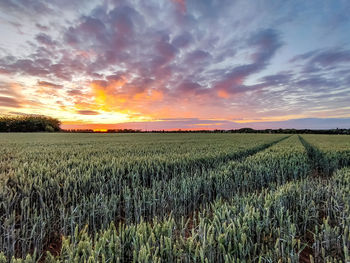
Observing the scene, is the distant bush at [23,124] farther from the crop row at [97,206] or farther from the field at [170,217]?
the crop row at [97,206]

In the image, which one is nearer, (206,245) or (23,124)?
(206,245)

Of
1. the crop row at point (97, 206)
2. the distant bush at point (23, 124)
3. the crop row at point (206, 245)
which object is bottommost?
the crop row at point (97, 206)

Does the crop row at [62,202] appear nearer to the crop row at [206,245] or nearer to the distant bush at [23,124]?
the crop row at [206,245]

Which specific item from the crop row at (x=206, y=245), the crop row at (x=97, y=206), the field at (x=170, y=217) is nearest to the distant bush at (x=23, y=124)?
the field at (x=170, y=217)

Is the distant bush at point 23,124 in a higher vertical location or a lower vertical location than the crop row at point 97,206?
higher

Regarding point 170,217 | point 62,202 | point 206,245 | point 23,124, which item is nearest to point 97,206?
point 62,202

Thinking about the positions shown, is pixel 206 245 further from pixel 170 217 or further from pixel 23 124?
pixel 23 124

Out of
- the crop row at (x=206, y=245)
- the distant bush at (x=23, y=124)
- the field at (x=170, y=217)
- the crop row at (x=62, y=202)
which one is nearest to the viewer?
the crop row at (x=206, y=245)

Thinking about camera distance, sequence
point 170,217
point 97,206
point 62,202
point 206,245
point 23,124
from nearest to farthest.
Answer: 1. point 206,245
2. point 170,217
3. point 97,206
4. point 62,202
5. point 23,124

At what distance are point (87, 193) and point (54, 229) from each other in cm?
134

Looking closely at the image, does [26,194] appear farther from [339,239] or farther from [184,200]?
[339,239]

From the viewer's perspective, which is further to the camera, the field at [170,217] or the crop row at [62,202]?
the crop row at [62,202]

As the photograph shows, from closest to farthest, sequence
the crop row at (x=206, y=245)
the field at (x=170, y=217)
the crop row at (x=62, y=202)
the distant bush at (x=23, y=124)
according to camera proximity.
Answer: the crop row at (x=206, y=245) → the field at (x=170, y=217) → the crop row at (x=62, y=202) → the distant bush at (x=23, y=124)

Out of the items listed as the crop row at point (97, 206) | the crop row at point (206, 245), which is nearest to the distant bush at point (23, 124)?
the crop row at point (97, 206)
